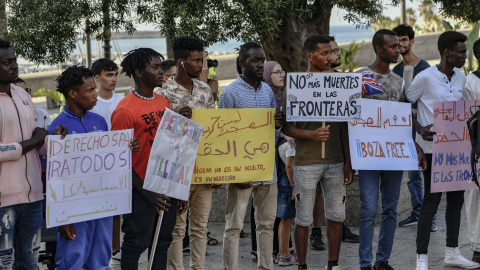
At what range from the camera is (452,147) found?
6.53 metres

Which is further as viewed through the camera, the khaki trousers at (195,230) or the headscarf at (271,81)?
the headscarf at (271,81)

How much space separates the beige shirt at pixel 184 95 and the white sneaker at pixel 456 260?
272 cm

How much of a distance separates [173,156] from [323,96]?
147 cm

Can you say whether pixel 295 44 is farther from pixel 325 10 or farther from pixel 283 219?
pixel 283 219

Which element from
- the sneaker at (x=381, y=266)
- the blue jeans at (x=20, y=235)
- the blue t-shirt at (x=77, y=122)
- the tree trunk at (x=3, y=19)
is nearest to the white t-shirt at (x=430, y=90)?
the sneaker at (x=381, y=266)

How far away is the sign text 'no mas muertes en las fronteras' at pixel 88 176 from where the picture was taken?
489 centimetres

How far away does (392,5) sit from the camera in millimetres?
9320

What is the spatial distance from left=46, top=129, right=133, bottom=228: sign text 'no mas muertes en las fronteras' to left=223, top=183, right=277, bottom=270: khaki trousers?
1.11 m

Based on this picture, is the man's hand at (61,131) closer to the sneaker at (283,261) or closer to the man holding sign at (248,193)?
the man holding sign at (248,193)

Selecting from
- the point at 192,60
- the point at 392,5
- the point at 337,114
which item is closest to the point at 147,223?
the point at 192,60

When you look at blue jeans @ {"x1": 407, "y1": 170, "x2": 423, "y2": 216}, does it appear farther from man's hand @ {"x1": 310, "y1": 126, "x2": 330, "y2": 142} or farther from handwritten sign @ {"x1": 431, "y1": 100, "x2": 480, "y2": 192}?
man's hand @ {"x1": 310, "y1": 126, "x2": 330, "y2": 142}

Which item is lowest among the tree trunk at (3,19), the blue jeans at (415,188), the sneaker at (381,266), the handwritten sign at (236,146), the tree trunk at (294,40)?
the sneaker at (381,266)

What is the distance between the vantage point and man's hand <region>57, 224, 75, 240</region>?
4.92 m

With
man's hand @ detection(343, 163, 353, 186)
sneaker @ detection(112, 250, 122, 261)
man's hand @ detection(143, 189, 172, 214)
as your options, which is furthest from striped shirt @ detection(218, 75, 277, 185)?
sneaker @ detection(112, 250, 122, 261)
